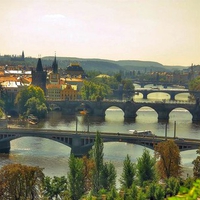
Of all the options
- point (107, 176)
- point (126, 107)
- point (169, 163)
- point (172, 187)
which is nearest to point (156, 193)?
point (172, 187)

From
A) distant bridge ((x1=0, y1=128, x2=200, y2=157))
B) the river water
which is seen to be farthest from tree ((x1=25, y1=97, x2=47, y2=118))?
distant bridge ((x1=0, y1=128, x2=200, y2=157))

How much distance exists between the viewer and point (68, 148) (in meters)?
35.8

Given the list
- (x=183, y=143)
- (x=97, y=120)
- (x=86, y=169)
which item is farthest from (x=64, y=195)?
(x=97, y=120)

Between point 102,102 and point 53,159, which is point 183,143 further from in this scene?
point 102,102

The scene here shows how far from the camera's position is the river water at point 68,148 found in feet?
100

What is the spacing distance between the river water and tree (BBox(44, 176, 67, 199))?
6.50 m

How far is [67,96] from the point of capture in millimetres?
70438

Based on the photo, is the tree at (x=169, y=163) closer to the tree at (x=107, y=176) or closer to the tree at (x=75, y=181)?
the tree at (x=107, y=176)

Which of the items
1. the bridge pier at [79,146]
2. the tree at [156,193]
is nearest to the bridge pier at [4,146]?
the bridge pier at [79,146]

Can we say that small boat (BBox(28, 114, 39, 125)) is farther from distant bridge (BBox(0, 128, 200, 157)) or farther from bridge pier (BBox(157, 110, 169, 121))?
distant bridge (BBox(0, 128, 200, 157))

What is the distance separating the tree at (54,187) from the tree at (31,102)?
1359 inches

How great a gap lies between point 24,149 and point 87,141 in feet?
14.1

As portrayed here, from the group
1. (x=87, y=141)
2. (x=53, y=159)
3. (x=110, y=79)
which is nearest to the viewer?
(x=53, y=159)

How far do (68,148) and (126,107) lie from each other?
2444 centimetres
